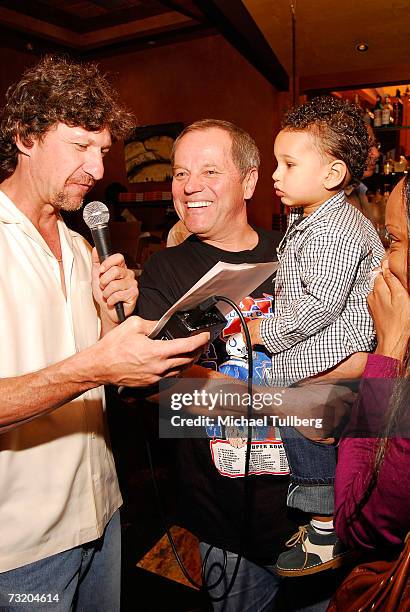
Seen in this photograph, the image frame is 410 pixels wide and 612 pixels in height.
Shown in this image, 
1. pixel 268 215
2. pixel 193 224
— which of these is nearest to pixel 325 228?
pixel 193 224

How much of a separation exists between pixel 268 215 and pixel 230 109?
141 centimetres

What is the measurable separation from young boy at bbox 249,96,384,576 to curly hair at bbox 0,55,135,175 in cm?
62

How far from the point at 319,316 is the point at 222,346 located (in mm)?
294

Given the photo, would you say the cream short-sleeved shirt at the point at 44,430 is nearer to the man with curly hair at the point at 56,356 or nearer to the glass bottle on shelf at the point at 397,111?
the man with curly hair at the point at 56,356

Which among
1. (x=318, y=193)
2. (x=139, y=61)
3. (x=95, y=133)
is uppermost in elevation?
(x=139, y=61)

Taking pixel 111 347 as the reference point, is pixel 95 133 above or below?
above

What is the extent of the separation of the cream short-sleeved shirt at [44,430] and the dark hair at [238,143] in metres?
0.56

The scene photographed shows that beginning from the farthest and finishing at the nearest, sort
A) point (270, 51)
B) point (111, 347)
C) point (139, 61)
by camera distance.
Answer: point (139, 61) → point (270, 51) → point (111, 347)

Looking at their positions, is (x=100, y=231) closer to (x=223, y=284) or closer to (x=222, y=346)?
(x=223, y=284)

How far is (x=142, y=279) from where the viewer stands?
60.5 inches

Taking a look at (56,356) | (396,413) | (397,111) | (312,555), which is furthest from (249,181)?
(397,111)

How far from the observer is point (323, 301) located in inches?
52.7

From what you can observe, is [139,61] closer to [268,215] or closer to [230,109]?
[230,109]

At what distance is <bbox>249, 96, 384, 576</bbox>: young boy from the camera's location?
1352 millimetres
